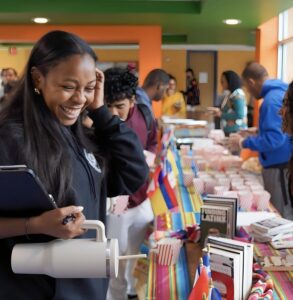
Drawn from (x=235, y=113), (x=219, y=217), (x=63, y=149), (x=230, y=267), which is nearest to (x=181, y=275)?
(x=219, y=217)

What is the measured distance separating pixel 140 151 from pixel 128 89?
884 mm

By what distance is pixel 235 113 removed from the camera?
18.2ft

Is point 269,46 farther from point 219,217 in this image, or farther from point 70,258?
point 70,258

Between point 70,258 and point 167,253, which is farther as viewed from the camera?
point 167,253

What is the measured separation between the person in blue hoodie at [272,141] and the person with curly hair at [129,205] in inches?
35.2

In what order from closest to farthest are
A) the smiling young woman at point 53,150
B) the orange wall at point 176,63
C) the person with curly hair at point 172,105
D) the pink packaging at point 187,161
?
the smiling young woman at point 53,150 → the pink packaging at point 187,161 → the person with curly hair at point 172,105 → the orange wall at point 176,63

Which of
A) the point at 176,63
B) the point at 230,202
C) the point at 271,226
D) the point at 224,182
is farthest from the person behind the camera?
the point at 176,63

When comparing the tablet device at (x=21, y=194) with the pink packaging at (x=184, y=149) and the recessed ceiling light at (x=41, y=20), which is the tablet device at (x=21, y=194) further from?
the recessed ceiling light at (x=41, y=20)

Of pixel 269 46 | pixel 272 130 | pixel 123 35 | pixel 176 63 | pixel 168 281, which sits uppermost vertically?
pixel 176 63

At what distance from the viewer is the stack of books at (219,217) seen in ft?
5.96

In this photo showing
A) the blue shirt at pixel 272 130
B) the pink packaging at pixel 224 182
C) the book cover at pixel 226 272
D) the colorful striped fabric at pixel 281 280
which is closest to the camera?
the book cover at pixel 226 272

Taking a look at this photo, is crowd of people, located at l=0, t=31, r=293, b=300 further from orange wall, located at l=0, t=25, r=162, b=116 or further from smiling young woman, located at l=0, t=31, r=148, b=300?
orange wall, located at l=0, t=25, r=162, b=116

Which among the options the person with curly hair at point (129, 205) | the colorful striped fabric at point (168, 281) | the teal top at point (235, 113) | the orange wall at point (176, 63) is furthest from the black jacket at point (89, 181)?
the orange wall at point (176, 63)

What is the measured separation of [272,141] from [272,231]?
156 centimetres
